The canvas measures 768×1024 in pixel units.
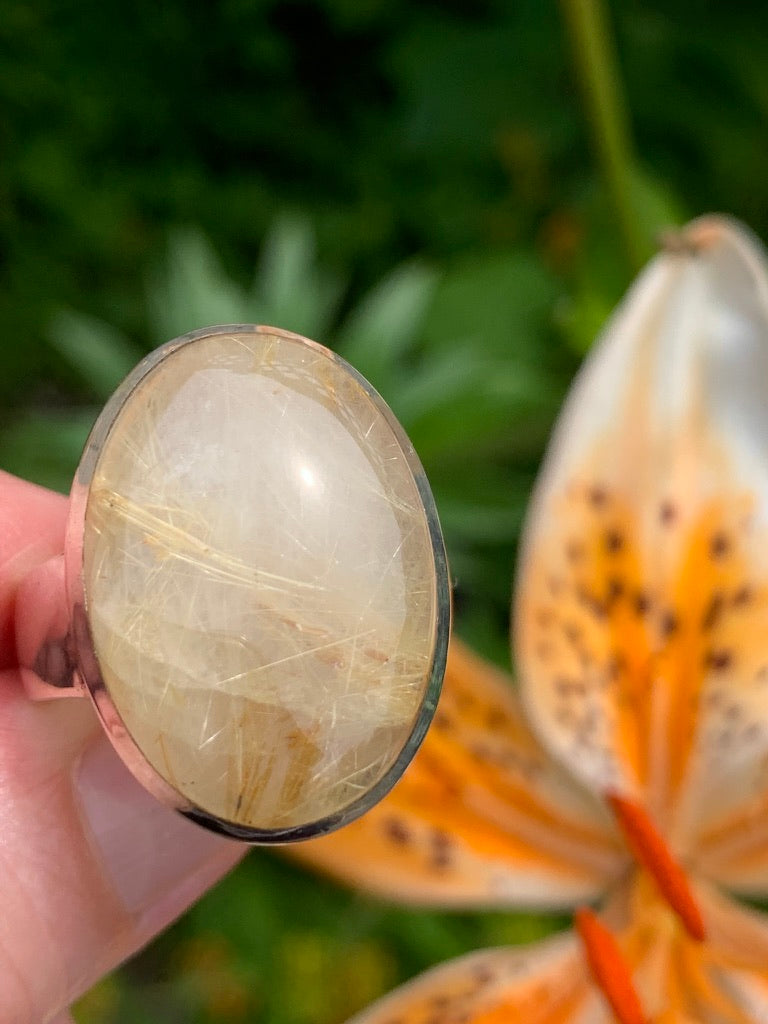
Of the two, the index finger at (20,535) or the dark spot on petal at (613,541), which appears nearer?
the index finger at (20,535)

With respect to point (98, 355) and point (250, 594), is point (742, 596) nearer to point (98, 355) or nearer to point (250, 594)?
point (250, 594)

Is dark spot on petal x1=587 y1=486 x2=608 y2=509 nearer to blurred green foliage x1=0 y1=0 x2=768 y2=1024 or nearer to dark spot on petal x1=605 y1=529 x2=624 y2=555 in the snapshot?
dark spot on petal x1=605 y1=529 x2=624 y2=555

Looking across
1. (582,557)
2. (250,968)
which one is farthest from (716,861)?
(250,968)

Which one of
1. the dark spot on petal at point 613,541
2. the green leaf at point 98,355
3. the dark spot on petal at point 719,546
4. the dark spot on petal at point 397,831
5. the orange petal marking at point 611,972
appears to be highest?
the dark spot on petal at point 719,546

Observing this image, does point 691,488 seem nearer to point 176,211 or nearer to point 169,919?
point 169,919

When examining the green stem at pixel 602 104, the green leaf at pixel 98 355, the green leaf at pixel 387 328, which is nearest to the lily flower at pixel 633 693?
the green stem at pixel 602 104

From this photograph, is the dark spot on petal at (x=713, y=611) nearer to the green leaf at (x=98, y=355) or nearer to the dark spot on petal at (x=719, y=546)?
the dark spot on petal at (x=719, y=546)
